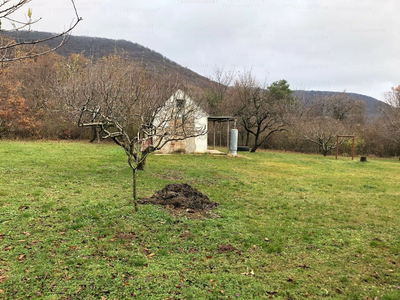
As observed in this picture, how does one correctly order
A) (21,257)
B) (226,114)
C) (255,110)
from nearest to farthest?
→ (21,257)
(255,110)
(226,114)

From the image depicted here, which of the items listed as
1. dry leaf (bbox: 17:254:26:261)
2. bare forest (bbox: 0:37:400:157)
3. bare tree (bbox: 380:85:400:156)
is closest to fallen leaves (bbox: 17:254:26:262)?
dry leaf (bbox: 17:254:26:261)

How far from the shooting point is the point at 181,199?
5.59 m

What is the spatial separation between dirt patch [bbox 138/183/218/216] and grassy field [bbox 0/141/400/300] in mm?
326

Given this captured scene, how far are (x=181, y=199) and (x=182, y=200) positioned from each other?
0.03 meters

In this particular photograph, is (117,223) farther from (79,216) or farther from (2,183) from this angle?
(2,183)

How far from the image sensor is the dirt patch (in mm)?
5379

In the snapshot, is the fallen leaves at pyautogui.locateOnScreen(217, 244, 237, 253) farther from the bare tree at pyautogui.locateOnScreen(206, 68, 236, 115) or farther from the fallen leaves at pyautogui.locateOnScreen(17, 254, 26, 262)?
the bare tree at pyautogui.locateOnScreen(206, 68, 236, 115)

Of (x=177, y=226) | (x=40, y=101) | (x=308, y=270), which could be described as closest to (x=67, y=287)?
(x=177, y=226)

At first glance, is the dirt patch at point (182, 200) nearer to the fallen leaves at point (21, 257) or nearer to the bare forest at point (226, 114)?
the fallen leaves at point (21, 257)

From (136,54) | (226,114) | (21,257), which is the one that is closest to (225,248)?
(21,257)

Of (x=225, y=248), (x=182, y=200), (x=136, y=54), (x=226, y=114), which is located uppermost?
(x=136, y=54)

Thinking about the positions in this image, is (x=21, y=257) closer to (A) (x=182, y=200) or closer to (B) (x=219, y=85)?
(A) (x=182, y=200)

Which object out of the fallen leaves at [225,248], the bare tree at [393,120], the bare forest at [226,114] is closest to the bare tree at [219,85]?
the bare forest at [226,114]

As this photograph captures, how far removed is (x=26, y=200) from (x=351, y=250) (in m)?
6.01
